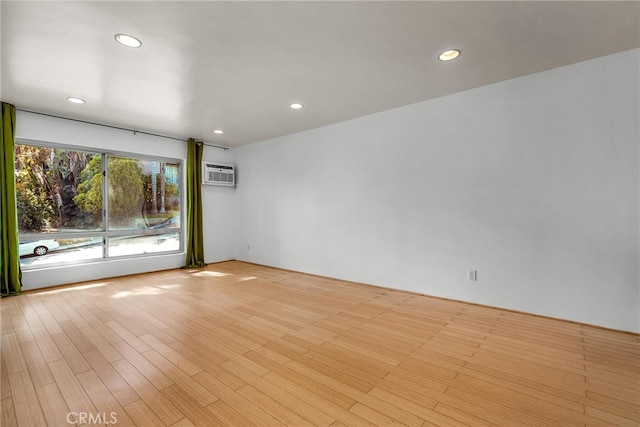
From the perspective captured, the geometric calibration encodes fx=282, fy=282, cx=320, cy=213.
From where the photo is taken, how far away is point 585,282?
278 centimetres

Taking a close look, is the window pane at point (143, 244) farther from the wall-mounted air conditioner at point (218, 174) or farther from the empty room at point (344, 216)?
the wall-mounted air conditioner at point (218, 174)

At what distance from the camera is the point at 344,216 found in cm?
462

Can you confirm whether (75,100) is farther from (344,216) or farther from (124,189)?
(344,216)

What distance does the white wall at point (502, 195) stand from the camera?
2648 millimetres

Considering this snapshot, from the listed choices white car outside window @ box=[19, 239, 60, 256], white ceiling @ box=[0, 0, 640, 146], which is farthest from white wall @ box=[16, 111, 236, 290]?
white ceiling @ box=[0, 0, 640, 146]

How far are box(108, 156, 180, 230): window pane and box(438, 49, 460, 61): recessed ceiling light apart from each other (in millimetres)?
5148

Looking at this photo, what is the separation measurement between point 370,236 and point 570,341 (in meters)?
2.44

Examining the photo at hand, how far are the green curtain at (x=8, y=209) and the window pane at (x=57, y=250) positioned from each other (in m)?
0.30

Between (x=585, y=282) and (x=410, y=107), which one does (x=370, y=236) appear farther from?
(x=585, y=282)

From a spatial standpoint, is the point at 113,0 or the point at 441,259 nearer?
the point at 113,0

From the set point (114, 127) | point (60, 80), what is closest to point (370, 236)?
point (60, 80)

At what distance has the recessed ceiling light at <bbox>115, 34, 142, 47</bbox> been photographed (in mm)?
2285

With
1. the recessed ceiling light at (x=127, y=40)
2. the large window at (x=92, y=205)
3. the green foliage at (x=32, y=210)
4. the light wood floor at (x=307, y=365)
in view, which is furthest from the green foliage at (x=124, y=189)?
the recessed ceiling light at (x=127, y=40)

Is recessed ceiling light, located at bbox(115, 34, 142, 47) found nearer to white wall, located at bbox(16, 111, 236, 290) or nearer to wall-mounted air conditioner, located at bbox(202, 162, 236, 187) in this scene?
white wall, located at bbox(16, 111, 236, 290)
